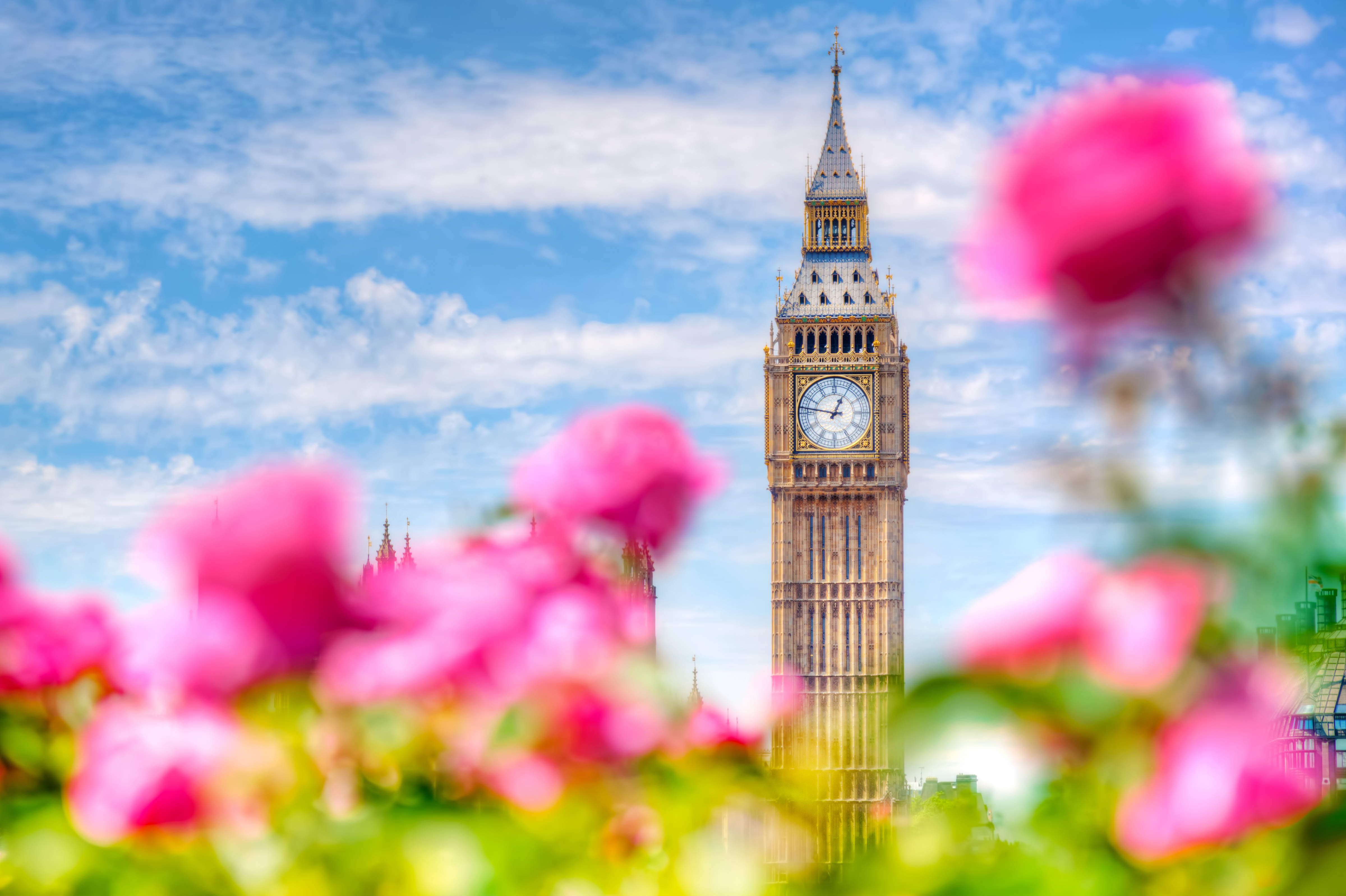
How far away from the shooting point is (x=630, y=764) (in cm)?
272

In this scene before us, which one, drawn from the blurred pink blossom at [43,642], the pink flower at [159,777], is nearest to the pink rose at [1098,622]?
the pink flower at [159,777]

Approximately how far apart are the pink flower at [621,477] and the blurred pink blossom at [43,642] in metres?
1.21


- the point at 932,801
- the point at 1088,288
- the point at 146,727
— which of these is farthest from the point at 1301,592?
the point at 932,801

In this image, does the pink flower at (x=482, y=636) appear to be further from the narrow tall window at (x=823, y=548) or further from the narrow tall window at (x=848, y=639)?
the narrow tall window at (x=848, y=639)

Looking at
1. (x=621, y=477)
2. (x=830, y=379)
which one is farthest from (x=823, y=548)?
(x=621, y=477)

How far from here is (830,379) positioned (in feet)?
175

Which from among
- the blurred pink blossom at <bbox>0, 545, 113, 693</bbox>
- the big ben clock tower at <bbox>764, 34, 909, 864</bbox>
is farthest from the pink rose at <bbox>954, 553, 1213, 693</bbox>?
the big ben clock tower at <bbox>764, 34, 909, 864</bbox>

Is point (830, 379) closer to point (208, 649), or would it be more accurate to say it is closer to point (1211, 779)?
point (208, 649)

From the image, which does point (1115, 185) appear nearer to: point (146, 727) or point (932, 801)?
point (146, 727)

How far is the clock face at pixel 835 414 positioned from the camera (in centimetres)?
5331

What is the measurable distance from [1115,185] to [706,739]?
1.73 m

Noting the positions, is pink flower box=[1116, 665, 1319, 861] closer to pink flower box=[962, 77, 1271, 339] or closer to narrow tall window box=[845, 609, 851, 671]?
pink flower box=[962, 77, 1271, 339]

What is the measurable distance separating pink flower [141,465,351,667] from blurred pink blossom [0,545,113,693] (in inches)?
49.0

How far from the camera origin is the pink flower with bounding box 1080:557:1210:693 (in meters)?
2.12
